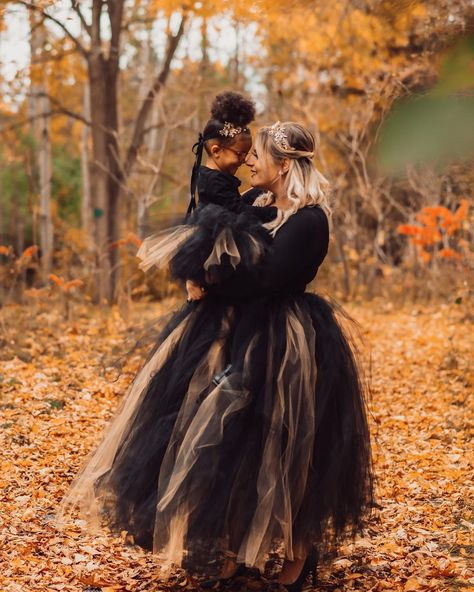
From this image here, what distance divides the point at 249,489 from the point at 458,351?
18.5ft

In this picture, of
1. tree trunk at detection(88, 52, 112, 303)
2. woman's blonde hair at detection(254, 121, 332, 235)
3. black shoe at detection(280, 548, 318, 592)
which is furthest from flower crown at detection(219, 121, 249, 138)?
tree trunk at detection(88, 52, 112, 303)

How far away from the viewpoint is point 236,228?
10.3ft

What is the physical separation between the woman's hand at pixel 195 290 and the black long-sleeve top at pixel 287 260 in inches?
1.4

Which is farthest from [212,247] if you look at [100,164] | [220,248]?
[100,164]

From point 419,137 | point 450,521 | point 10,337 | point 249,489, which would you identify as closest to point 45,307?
point 10,337

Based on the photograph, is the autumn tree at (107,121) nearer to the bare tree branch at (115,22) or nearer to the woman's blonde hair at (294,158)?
the bare tree branch at (115,22)

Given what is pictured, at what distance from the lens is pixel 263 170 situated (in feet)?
10.5

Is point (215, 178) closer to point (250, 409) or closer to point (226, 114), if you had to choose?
point (226, 114)

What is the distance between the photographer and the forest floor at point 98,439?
3.61 m

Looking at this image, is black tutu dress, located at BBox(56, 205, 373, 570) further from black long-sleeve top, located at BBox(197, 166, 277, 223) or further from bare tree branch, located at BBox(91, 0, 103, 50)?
bare tree branch, located at BBox(91, 0, 103, 50)

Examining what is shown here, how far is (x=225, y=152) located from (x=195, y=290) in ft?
1.93

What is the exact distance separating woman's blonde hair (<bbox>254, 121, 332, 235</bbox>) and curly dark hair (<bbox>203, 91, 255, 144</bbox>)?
18 centimetres

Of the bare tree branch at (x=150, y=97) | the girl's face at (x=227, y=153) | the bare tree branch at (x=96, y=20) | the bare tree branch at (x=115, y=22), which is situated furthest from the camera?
the bare tree branch at (x=150, y=97)

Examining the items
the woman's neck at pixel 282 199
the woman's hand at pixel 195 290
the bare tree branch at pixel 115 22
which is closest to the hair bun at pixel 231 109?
the woman's neck at pixel 282 199
